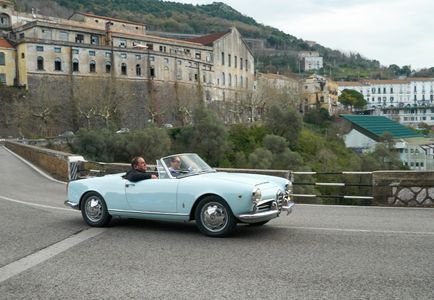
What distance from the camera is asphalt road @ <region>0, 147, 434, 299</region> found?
5.11 meters

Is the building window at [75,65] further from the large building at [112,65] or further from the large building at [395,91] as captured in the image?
the large building at [395,91]

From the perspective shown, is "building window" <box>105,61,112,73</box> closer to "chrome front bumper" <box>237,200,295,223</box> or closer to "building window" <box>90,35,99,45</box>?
"building window" <box>90,35,99,45</box>

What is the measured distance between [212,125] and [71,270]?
53.4m

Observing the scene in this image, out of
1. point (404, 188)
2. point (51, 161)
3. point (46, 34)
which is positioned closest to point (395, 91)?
point (46, 34)

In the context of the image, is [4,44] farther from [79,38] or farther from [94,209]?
[94,209]

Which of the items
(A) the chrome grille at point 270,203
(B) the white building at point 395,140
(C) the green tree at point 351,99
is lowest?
(B) the white building at point 395,140

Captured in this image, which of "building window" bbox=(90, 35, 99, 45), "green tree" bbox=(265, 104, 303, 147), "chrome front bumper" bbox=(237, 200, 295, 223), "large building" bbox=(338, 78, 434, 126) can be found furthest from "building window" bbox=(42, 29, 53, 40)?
"large building" bbox=(338, 78, 434, 126)

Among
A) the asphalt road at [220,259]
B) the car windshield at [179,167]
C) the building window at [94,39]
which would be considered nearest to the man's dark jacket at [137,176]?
the car windshield at [179,167]

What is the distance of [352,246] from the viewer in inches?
276

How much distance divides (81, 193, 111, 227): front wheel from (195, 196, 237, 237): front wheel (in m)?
1.96

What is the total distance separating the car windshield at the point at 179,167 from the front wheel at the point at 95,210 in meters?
1.32

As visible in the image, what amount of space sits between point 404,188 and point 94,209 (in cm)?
766

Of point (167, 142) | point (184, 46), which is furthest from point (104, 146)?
point (184, 46)

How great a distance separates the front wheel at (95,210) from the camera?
877cm
